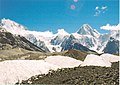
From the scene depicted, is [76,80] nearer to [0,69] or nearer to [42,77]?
[42,77]

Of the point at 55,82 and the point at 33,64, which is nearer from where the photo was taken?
the point at 55,82

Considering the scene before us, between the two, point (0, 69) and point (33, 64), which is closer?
point (0, 69)

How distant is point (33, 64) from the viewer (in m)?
59.7

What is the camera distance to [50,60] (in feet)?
254

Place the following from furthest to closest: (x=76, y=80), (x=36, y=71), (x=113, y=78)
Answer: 1. (x=36, y=71)
2. (x=76, y=80)
3. (x=113, y=78)

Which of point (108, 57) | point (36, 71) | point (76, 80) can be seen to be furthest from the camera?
point (108, 57)

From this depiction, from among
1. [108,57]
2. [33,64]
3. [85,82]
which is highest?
[108,57]

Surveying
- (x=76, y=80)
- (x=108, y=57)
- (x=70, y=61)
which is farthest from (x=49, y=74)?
(x=108, y=57)

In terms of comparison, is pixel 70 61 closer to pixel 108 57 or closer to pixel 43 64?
pixel 43 64

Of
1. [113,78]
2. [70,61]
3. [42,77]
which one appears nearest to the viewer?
[113,78]

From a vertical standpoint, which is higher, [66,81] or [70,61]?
[70,61]

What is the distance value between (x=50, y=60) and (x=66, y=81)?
110ft

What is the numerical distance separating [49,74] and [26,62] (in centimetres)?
839

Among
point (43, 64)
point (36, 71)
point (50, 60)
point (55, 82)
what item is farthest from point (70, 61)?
point (55, 82)
